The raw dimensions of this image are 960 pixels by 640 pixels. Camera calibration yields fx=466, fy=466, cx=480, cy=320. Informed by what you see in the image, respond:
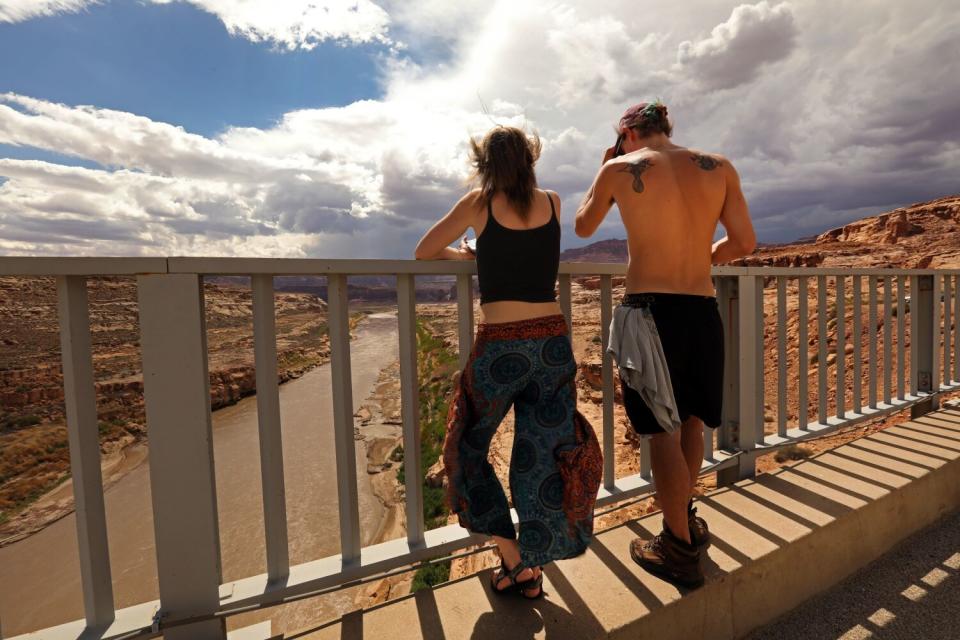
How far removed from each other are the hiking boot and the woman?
12.7 inches

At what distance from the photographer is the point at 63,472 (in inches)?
895

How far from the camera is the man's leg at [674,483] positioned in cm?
155

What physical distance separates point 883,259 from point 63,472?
3767 centimetres

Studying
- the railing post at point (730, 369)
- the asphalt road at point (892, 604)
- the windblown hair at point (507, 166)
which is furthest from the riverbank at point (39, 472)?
the asphalt road at point (892, 604)

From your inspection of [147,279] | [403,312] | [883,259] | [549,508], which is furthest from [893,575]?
[883,259]

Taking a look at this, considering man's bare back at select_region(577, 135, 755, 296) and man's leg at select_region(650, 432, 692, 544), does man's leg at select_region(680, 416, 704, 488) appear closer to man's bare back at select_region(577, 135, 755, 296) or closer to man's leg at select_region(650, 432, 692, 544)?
man's leg at select_region(650, 432, 692, 544)

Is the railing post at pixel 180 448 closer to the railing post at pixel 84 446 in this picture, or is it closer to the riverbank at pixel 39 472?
the railing post at pixel 84 446

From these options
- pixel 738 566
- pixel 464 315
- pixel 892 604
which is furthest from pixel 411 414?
pixel 892 604

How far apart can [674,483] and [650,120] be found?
4.27ft

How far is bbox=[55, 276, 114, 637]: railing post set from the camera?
1.14m

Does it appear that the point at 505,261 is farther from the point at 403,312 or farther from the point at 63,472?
the point at 63,472

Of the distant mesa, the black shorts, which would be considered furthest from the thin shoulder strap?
the distant mesa

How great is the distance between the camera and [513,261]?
1.39 meters

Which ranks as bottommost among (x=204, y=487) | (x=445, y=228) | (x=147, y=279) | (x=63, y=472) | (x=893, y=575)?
(x=63, y=472)
